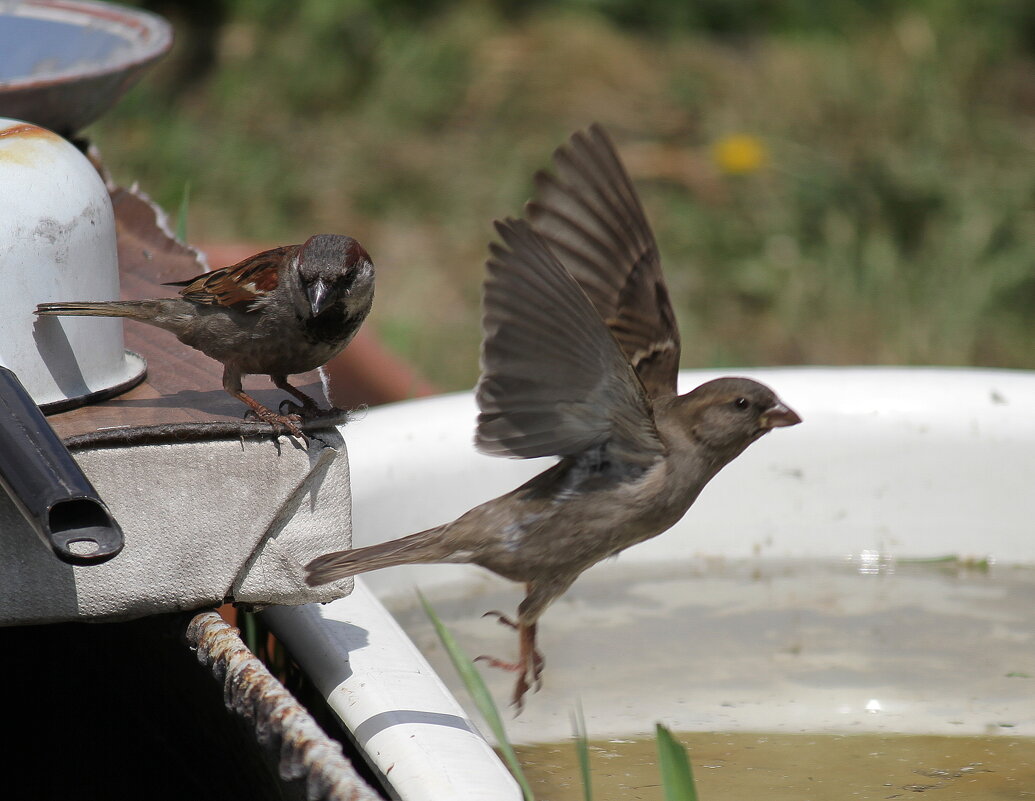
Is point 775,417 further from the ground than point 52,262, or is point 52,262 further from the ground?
point 52,262

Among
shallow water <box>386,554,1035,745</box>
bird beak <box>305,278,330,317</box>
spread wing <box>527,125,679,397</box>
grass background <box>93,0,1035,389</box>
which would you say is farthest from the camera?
grass background <box>93,0,1035,389</box>

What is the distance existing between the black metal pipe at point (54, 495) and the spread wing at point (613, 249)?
1.13m

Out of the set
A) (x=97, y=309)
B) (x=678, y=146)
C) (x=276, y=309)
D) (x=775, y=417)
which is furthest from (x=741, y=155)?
(x=97, y=309)

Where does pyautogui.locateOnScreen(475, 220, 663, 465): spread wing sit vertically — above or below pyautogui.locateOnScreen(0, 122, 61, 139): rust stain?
below

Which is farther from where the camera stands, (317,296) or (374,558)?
(374,558)

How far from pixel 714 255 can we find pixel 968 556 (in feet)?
10.8

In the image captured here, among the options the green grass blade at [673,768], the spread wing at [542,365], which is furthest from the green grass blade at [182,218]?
the green grass blade at [673,768]

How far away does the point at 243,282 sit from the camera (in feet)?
6.76

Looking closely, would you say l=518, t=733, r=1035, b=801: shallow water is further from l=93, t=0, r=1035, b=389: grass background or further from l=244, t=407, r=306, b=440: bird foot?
l=93, t=0, r=1035, b=389: grass background

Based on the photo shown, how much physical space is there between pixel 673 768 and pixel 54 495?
72 centimetres

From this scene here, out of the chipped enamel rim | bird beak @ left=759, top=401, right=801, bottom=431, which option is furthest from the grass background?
the chipped enamel rim

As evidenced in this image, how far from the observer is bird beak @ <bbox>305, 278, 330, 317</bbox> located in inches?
75.2

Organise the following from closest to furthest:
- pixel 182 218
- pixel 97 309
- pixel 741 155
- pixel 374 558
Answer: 1. pixel 97 309
2. pixel 374 558
3. pixel 182 218
4. pixel 741 155

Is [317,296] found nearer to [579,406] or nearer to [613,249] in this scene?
[579,406]
